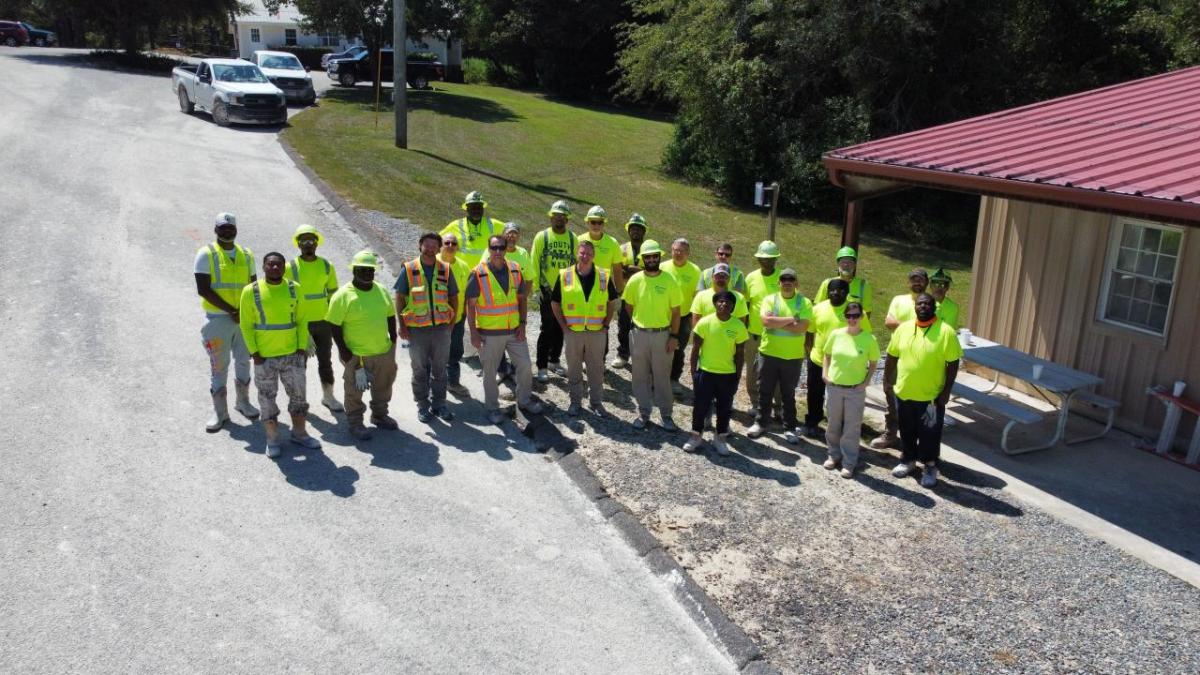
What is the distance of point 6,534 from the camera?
651 cm

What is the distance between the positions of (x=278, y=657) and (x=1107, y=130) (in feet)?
30.3

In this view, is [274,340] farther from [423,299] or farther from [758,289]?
[758,289]

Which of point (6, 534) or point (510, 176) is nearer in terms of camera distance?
point (6, 534)

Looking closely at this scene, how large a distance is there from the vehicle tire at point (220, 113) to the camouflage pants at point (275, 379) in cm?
1728

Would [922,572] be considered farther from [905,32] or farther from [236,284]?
[905,32]

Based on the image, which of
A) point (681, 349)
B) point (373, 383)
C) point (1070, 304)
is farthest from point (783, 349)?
point (373, 383)

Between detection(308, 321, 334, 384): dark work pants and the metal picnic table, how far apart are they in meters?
6.47

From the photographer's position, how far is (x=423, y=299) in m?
8.78

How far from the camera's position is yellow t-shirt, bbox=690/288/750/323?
28.1ft

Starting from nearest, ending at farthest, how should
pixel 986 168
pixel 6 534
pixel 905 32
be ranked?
pixel 6 534, pixel 986 168, pixel 905 32

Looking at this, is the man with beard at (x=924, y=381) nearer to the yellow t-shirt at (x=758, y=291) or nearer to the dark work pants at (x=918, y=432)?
the dark work pants at (x=918, y=432)

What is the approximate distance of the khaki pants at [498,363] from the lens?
29.4 feet

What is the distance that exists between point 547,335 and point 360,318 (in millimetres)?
2572

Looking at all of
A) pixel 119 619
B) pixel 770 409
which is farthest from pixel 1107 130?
pixel 119 619
